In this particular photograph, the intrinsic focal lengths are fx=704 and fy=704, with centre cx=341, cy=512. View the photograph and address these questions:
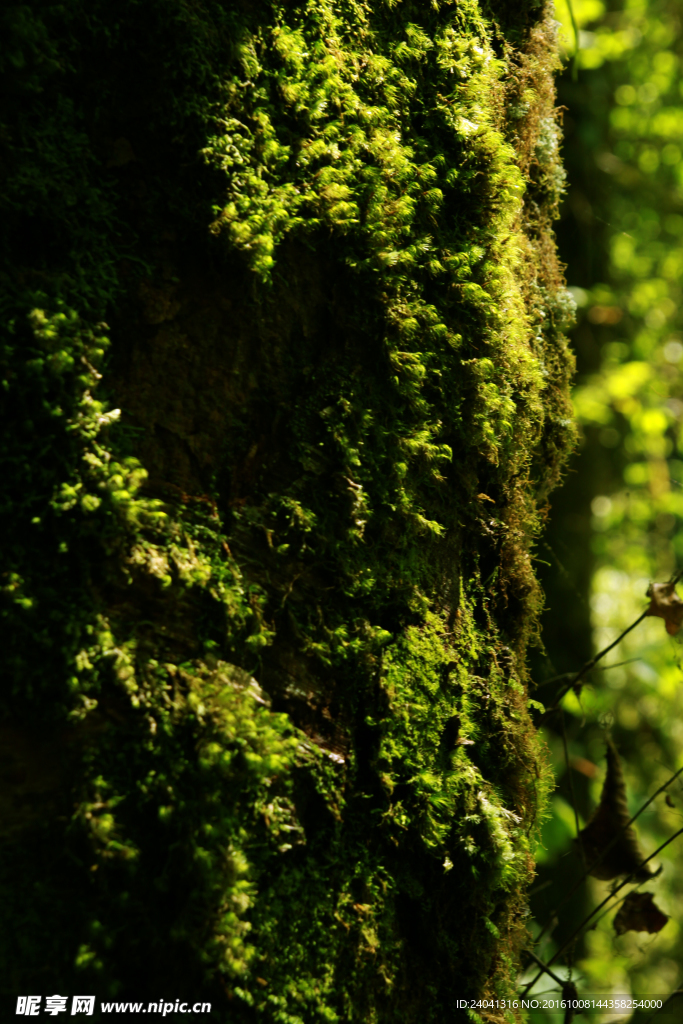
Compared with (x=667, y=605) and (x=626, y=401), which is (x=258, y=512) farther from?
(x=626, y=401)

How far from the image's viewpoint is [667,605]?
2092 mm

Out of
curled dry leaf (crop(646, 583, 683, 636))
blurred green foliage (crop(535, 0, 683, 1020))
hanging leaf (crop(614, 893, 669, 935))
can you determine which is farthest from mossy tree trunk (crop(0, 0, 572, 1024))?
blurred green foliage (crop(535, 0, 683, 1020))

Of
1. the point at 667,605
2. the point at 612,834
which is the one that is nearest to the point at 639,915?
the point at 612,834

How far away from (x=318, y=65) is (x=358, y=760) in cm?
118

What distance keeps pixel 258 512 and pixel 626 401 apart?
17.6 feet

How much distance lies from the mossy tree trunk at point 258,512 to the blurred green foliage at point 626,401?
3.47 meters

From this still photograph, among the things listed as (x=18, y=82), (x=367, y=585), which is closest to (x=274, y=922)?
(x=367, y=585)

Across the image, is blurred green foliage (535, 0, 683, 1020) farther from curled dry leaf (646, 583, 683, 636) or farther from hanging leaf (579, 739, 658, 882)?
curled dry leaf (646, 583, 683, 636)

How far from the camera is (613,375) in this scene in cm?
583

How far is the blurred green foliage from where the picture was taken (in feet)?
16.7

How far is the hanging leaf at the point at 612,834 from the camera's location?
2.21m

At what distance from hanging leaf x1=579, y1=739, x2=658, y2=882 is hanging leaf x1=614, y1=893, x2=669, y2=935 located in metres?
0.09

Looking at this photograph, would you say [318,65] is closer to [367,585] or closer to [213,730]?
[367,585]

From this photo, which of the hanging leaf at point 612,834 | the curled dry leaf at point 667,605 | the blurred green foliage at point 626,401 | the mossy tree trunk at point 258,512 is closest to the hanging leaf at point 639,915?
the hanging leaf at point 612,834
